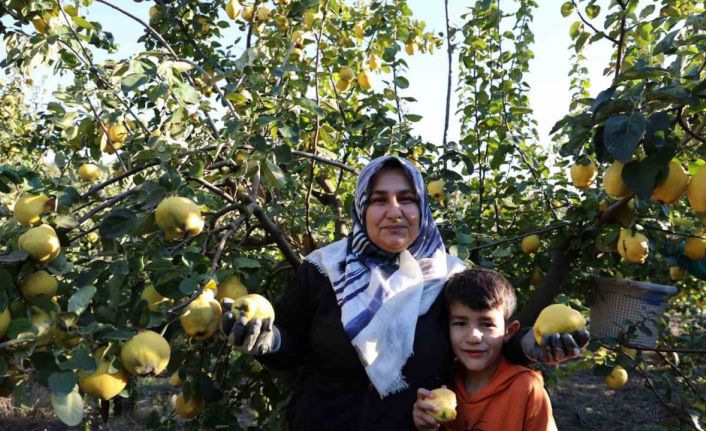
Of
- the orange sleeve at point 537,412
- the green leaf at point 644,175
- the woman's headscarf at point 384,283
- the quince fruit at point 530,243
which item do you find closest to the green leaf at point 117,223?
the woman's headscarf at point 384,283

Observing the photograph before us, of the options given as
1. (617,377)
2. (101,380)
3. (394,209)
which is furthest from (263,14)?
(617,377)

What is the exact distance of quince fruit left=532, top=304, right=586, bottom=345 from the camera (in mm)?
1390

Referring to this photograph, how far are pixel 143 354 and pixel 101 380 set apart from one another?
0.34ft

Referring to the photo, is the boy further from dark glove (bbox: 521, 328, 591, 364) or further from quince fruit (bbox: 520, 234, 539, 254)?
quince fruit (bbox: 520, 234, 539, 254)

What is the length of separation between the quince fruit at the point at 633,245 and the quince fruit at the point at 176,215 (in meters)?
1.48

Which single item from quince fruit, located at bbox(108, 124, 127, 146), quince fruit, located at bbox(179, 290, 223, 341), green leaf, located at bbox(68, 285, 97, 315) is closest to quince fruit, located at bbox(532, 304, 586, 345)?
quince fruit, located at bbox(179, 290, 223, 341)

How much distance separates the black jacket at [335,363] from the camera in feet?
5.08

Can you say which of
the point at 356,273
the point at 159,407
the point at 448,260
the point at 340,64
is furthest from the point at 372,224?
the point at 159,407

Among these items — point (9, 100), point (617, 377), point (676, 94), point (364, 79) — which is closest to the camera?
point (676, 94)

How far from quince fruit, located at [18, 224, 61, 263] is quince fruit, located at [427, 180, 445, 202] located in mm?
1555

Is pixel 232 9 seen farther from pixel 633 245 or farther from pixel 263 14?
pixel 633 245

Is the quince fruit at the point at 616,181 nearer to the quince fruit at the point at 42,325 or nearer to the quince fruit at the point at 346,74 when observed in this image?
the quince fruit at the point at 42,325

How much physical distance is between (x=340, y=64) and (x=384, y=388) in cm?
199

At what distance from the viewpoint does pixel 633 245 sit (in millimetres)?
2158
